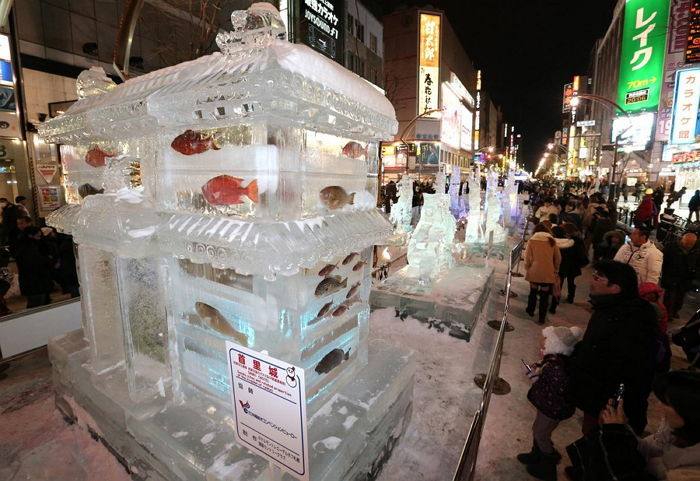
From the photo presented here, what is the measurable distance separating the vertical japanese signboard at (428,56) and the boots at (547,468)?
1772 inches

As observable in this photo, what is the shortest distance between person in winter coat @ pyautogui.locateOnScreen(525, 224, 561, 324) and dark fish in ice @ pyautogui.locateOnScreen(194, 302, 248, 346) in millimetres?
5708

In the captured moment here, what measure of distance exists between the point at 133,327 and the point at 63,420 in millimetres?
1864

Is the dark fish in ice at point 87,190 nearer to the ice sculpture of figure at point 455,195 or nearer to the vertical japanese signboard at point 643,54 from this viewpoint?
the ice sculpture of figure at point 455,195

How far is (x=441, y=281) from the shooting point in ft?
22.3

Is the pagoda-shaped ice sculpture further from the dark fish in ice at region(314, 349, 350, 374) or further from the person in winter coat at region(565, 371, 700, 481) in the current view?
the person in winter coat at region(565, 371, 700, 481)

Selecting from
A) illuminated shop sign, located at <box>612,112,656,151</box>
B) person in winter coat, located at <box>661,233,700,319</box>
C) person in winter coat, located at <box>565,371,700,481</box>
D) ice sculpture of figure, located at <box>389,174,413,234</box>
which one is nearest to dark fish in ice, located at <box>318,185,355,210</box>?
person in winter coat, located at <box>565,371,700,481</box>

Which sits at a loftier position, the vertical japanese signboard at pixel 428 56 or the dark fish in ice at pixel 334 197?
the vertical japanese signboard at pixel 428 56

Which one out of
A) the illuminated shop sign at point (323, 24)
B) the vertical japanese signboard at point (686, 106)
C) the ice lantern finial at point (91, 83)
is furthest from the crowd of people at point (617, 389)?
the vertical japanese signboard at point (686, 106)

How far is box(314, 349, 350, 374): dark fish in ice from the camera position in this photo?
273 centimetres

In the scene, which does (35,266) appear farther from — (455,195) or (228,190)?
(455,195)

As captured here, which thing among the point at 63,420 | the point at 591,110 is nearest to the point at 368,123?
the point at 63,420

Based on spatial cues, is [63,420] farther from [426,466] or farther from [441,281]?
[441,281]

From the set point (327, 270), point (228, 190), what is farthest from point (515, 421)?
point (228, 190)

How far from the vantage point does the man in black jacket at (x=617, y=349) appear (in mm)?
2709
